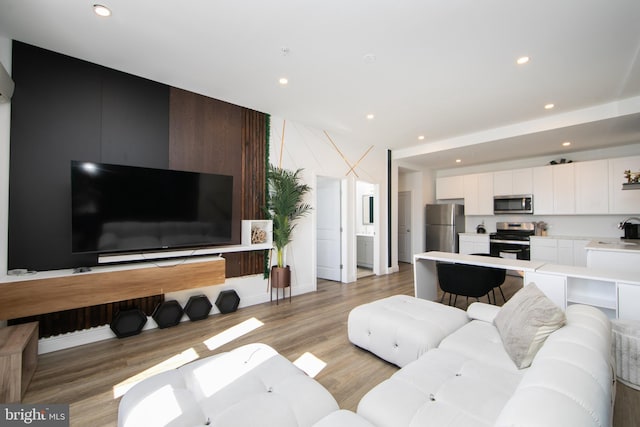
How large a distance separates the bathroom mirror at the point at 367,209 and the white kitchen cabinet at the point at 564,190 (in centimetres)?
359

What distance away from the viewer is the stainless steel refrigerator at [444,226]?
22.2ft

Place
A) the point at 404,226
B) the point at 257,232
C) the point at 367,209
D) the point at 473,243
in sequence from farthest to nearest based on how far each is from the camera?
the point at 404,226 < the point at 367,209 < the point at 473,243 < the point at 257,232

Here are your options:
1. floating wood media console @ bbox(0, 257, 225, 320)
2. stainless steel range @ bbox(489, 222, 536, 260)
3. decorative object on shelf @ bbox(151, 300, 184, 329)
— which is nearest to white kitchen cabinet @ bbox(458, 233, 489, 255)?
stainless steel range @ bbox(489, 222, 536, 260)

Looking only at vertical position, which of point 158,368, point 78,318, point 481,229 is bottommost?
point 158,368

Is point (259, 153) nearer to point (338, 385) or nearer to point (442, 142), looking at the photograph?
point (338, 385)

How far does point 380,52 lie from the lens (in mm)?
2656

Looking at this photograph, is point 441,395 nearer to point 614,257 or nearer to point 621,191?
point 614,257

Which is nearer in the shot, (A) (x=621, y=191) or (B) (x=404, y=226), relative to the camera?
(A) (x=621, y=191)

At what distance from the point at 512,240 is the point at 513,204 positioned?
30.6 inches

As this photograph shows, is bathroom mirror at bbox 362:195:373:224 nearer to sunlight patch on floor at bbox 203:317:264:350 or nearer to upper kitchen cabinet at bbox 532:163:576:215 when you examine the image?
upper kitchen cabinet at bbox 532:163:576:215

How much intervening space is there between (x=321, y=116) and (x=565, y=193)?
16.2ft

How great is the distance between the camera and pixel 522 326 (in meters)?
1.68

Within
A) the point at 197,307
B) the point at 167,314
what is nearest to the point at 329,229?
the point at 197,307

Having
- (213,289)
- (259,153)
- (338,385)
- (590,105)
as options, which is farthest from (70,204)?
(590,105)
